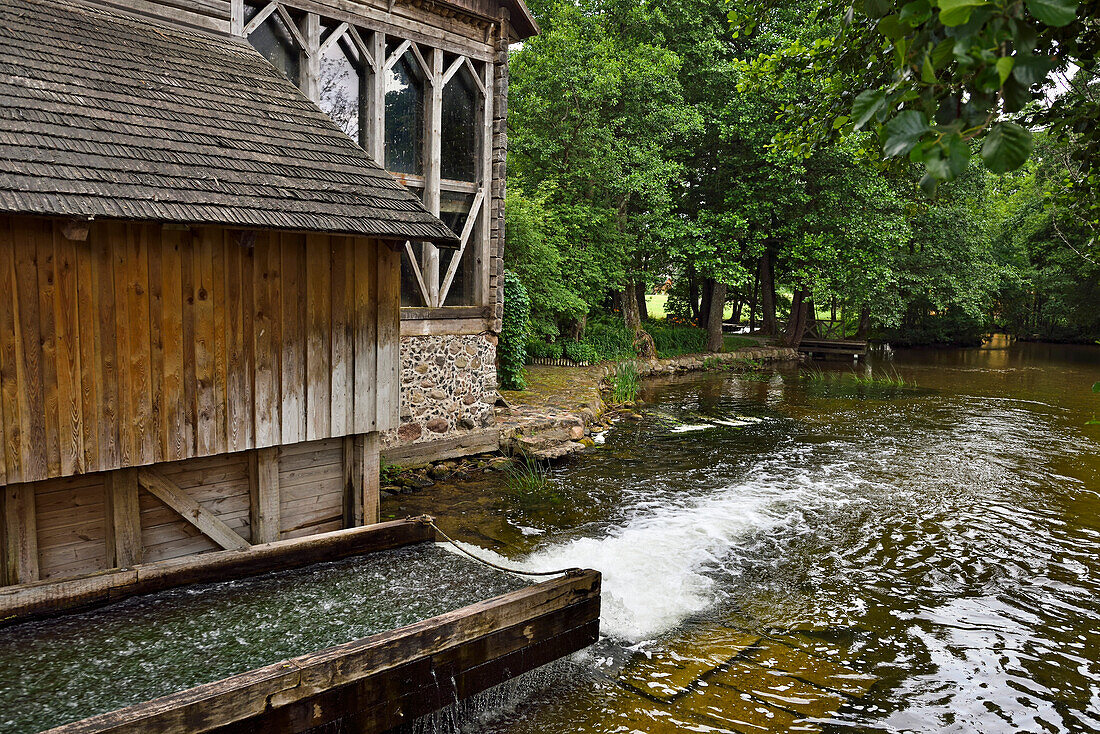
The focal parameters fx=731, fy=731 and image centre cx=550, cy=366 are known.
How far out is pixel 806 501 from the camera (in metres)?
10.1

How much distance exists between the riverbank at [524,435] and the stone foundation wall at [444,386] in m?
0.22

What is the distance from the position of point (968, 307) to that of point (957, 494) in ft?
59.2

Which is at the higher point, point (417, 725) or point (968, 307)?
point (968, 307)

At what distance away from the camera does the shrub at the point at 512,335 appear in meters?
13.7

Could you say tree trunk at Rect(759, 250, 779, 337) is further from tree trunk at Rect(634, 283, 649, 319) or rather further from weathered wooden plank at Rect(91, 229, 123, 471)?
weathered wooden plank at Rect(91, 229, 123, 471)

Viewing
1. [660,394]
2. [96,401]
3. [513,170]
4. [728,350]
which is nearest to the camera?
[96,401]

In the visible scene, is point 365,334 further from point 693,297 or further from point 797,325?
point 693,297

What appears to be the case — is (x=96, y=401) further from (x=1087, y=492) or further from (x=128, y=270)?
(x=1087, y=492)

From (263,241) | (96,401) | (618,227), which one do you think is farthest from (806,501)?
(618,227)

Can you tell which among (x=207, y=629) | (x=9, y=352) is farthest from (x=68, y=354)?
(x=207, y=629)

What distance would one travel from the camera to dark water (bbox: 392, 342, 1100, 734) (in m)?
5.60

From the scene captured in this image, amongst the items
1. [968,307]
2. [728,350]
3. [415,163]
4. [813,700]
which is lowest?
[813,700]

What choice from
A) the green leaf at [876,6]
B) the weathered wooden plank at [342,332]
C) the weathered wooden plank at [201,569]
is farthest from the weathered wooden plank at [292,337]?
the green leaf at [876,6]

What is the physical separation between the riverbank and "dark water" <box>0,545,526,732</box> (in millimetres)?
3629
